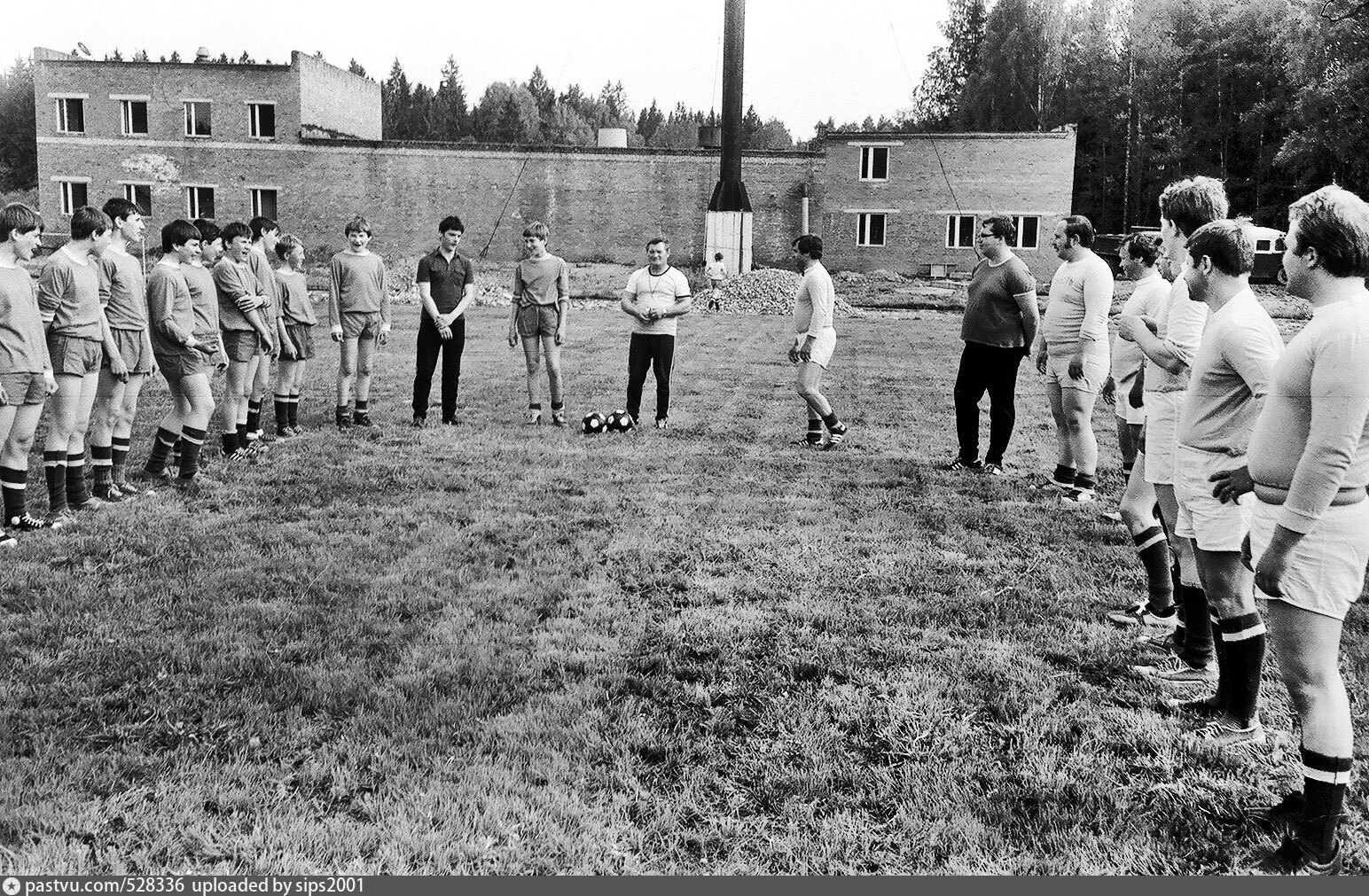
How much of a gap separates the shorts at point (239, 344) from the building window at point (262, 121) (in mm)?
41283

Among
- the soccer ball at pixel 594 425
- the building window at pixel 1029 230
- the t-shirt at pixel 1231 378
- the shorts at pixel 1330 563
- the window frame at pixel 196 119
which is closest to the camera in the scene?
the shorts at pixel 1330 563

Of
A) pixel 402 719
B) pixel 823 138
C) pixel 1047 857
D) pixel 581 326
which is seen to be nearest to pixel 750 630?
pixel 402 719

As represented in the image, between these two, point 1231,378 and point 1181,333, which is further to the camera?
point 1181,333

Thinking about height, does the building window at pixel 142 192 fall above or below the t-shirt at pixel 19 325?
above

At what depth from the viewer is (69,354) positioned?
23.6 ft

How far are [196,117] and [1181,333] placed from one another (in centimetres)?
4916

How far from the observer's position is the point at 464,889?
3.22m

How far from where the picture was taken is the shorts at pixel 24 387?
650 centimetres

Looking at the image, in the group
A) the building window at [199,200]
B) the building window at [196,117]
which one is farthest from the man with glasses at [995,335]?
the building window at [196,117]

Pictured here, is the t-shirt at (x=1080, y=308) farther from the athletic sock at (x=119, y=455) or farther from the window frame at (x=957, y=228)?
the window frame at (x=957, y=228)

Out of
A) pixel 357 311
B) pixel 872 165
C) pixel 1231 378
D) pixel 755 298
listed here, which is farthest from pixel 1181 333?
pixel 872 165

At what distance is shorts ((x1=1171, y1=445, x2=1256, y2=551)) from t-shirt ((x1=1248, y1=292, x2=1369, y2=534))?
2.58 ft

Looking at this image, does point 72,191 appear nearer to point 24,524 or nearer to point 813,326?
point 813,326

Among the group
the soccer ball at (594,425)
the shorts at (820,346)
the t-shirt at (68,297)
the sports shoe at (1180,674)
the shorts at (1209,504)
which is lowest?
the sports shoe at (1180,674)
